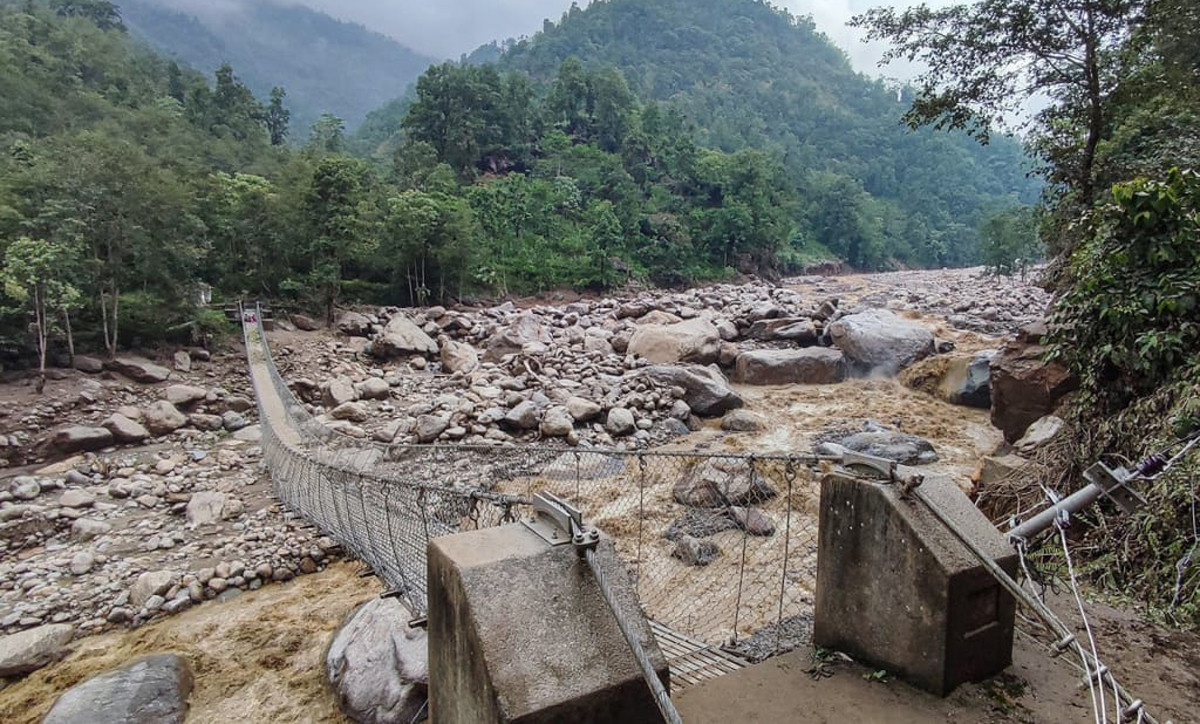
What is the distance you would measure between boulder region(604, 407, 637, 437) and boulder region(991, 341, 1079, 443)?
3.44 m

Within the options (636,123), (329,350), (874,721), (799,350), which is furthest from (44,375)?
(636,123)

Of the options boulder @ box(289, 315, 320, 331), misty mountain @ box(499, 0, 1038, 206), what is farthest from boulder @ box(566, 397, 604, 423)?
misty mountain @ box(499, 0, 1038, 206)

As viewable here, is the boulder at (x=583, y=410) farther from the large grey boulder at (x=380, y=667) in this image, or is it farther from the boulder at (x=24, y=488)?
the boulder at (x=24, y=488)

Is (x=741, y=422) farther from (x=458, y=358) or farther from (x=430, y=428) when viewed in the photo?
(x=458, y=358)

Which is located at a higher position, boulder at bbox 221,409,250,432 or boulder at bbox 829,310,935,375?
boulder at bbox 829,310,935,375

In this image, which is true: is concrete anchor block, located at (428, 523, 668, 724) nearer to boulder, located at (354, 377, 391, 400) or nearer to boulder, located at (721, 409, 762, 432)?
boulder, located at (721, 409, 762, 432)

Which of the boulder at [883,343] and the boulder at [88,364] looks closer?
the boulder at [88,364]

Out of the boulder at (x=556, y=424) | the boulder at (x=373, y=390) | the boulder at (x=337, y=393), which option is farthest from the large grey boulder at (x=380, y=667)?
the boulder at (x=373, y=390)

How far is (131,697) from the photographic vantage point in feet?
9.48

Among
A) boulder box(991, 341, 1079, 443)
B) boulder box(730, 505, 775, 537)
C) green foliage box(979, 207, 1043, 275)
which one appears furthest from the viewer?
green foliage box(979, 207, 1043, 275)

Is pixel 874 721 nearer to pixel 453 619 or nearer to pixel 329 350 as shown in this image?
→ pixel 453 619

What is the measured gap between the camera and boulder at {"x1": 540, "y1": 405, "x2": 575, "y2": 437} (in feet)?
21.2

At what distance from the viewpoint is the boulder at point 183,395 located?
754 centimetres

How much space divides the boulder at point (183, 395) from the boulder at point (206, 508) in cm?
287
